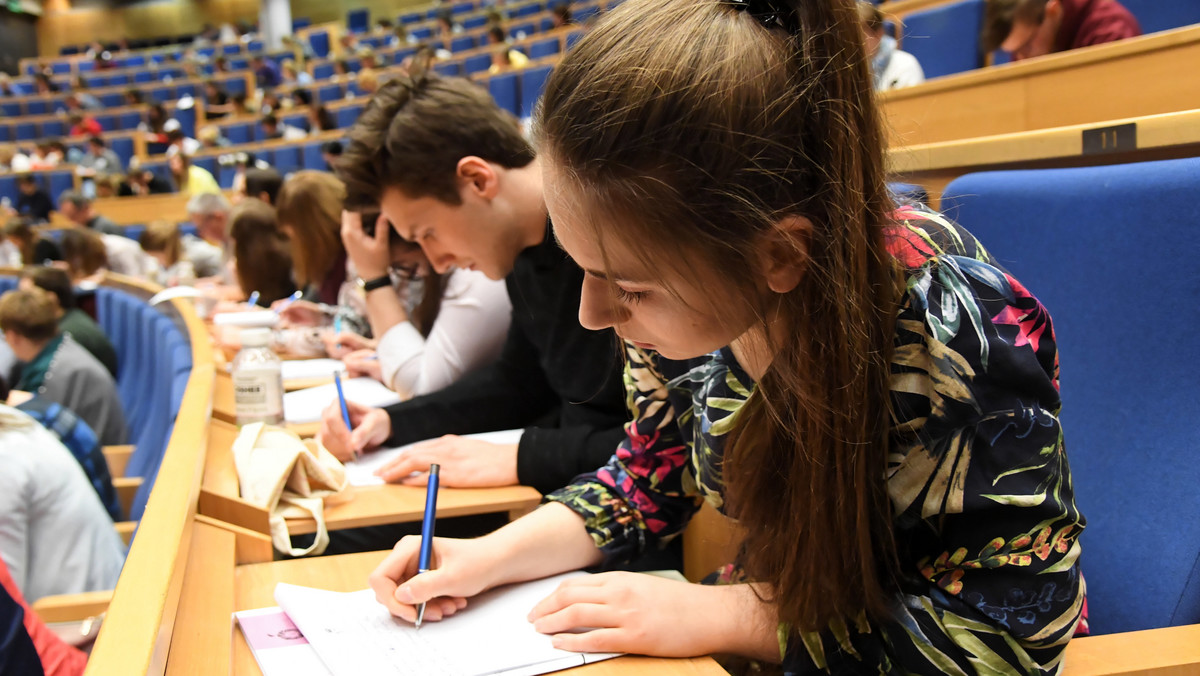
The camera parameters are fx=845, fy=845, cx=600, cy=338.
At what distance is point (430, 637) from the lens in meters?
0.60

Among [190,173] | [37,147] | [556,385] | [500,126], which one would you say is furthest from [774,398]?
[37,147]

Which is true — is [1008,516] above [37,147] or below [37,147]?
below

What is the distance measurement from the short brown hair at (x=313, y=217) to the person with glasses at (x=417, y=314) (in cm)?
45

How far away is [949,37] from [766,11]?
2574mm

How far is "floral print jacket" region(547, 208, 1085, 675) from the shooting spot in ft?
1.65

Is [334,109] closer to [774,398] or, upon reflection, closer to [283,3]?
[283,3]

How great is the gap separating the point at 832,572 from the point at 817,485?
0.06 metres

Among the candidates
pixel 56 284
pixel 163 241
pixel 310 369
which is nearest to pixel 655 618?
pixel 310 369

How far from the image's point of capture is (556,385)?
3.73ft

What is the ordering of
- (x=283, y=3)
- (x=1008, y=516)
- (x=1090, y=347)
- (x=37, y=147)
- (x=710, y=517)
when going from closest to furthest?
(x=1008, y=516) → (x=1090, y=347) → (x=710, y=517) → (x=37, y=147) → (x=283, y=3)

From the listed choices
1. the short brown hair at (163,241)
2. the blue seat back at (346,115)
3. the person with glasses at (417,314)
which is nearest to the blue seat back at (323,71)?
the blue seat back at (346,115)

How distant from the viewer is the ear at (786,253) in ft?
1.63

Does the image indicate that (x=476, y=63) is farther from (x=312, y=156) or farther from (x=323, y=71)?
(x=323, y=71)

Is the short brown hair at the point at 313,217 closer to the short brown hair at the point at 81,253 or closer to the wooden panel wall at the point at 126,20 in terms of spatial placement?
the short brown hair at the point at 81,253
